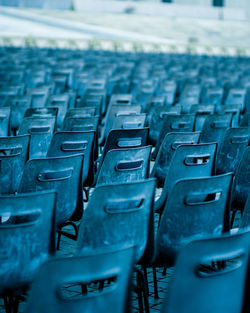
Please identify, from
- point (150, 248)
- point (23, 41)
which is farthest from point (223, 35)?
point (150, 248)

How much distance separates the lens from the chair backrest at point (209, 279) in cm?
217

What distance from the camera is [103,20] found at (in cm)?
4562

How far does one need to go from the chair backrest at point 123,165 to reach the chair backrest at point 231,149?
119 centimetres

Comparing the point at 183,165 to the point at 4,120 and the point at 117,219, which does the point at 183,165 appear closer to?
the point at 117,219

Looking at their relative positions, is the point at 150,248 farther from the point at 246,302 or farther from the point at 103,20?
the point at 103,20

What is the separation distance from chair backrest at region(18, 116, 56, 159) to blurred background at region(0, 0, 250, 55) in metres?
30.4

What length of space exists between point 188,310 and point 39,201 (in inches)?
35.9

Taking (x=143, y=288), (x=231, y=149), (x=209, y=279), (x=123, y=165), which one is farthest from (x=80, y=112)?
(x=209, y=279)

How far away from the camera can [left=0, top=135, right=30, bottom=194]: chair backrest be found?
14.8 ft

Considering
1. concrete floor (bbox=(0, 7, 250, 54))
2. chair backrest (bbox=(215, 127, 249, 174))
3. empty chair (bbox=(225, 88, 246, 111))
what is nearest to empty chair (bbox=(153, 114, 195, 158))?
chair backrest (bbox=(215, 127, 249, 174))

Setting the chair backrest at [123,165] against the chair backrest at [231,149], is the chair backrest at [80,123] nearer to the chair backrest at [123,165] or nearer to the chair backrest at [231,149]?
the chair backrest at [231,149]

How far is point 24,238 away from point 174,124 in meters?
3.81

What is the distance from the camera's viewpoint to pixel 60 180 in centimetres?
389

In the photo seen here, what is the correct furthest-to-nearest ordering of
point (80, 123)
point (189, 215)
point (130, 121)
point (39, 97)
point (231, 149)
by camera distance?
point (39, 97), point (130, 121), point (80, 123), point (231, 149), point (189, 215)
